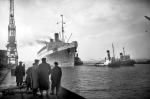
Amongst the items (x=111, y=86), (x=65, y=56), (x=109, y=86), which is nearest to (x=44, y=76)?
(x=111, y=86)

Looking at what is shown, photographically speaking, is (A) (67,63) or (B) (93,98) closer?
(B) (93,98)

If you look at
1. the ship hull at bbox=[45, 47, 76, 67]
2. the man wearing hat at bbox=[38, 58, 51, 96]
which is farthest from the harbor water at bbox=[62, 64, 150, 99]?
the ship hull at bbox=[45, 47, 76, 67]

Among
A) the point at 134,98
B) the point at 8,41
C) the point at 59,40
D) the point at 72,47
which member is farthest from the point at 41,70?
the point at 59,40

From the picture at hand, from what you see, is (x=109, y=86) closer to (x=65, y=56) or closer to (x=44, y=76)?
(x=44, y=76)

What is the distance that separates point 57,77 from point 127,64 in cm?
7231

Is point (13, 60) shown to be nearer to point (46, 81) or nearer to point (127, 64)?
point (127, 64)

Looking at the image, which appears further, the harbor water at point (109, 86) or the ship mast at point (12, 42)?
the ship mast at point (12, 42)

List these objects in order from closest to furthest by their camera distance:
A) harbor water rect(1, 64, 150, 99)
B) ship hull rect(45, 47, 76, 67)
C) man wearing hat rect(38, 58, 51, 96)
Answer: man wearing hat rect(38, 58, 51, 96) → harbor water rect(1, 64, 150, 99) → ship hull rect(45, 47, 76, 67)

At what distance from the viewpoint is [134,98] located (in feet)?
38.5

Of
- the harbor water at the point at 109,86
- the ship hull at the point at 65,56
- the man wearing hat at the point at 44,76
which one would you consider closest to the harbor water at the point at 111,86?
the harbor water at the point at 109,86

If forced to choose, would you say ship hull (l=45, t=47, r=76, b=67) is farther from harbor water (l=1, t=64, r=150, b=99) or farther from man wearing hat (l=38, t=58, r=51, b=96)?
man wearing hat (l=38, t=58, r=51, b=96)

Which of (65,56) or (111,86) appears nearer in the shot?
(111,86)

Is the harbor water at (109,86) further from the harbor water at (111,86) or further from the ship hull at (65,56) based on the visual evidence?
the ship hull at (65,56)

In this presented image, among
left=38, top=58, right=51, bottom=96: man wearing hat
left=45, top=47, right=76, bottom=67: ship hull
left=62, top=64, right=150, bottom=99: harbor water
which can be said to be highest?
left=45, top=47, right=76, bottom=67: ship hull
